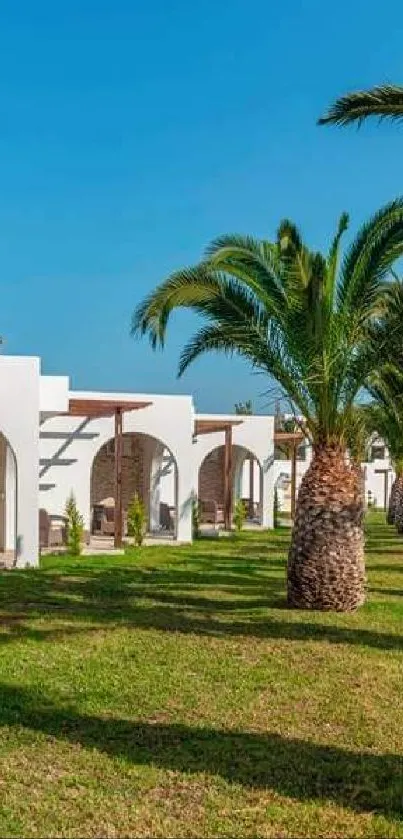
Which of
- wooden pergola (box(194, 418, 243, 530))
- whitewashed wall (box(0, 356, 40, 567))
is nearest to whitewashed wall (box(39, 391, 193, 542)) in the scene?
wooden pergola (box(194, 418, 243, 530))

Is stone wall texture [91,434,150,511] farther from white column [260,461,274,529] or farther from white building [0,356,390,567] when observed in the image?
white column [260,461,274,529]

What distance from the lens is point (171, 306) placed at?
12.9 metres

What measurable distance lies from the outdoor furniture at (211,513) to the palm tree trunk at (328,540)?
17.3 metres

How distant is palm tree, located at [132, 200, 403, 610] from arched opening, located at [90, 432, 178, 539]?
44.5 feet

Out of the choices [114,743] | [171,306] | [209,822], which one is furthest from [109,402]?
[209,822]

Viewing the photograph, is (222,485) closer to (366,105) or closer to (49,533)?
(49,533)

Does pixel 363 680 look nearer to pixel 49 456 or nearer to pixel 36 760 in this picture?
pixel 36 760

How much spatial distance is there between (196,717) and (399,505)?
21698mm

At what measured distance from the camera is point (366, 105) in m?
9.59

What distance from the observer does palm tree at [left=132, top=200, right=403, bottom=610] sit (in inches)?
480

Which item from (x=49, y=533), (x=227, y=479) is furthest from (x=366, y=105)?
(x=227, y=479)

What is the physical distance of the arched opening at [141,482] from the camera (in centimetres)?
2703

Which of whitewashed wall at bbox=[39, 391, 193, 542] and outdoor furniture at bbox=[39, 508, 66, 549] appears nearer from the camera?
outdoor furniture at bbox=[39, 508, 66, 549]

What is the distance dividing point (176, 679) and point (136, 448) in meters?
22.0
